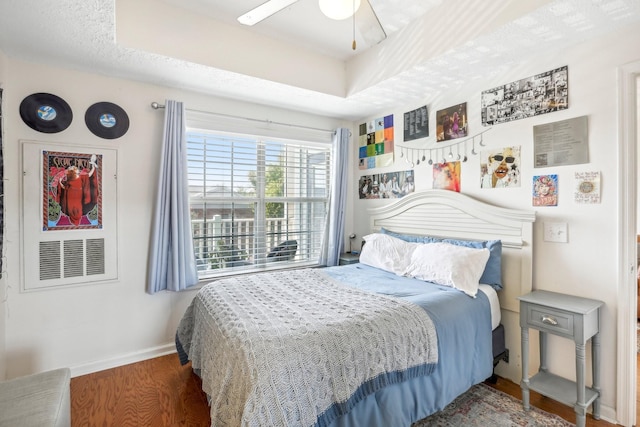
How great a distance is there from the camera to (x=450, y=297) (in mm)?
2006

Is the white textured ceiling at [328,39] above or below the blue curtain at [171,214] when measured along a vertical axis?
above

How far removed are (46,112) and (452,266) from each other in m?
3.15

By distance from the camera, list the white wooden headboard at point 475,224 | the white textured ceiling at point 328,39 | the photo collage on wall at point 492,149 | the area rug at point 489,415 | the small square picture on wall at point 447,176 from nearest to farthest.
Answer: the white textured ceiling at point 328,39, the area rug at point 489,415, the photo collage on wall at point 492,149, the white wooden headboard at point 475,224, the small square picture on wall at point 447,176

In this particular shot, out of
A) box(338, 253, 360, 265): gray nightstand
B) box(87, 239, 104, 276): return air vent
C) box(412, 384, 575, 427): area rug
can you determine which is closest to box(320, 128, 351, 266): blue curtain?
box(338, 253, 360, 265): gray nightstand

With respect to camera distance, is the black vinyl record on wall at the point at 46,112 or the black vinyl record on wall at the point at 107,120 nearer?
the black vinyl record on wall at the point at 46,112

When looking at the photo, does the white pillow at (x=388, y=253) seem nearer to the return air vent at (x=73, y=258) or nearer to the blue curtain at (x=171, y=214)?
the blue curtain at (x=171, y=214)

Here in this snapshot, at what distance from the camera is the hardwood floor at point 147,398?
1.94 metres

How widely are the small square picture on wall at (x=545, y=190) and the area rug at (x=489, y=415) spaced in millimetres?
1347

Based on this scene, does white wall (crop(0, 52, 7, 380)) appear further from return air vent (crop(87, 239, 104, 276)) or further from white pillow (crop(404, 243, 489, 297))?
white pillow (crop(404, 243, 489, 297))

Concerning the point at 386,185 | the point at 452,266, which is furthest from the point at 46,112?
the point at 452,266

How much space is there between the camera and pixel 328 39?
262 centimetres

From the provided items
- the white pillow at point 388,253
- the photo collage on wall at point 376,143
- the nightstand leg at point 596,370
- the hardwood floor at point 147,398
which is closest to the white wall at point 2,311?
the hardwood floor at point 147,398

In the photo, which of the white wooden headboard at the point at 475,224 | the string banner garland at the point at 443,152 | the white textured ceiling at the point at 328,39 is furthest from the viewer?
the string banner garland at the point at 443,152

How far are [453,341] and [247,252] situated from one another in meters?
2.13
